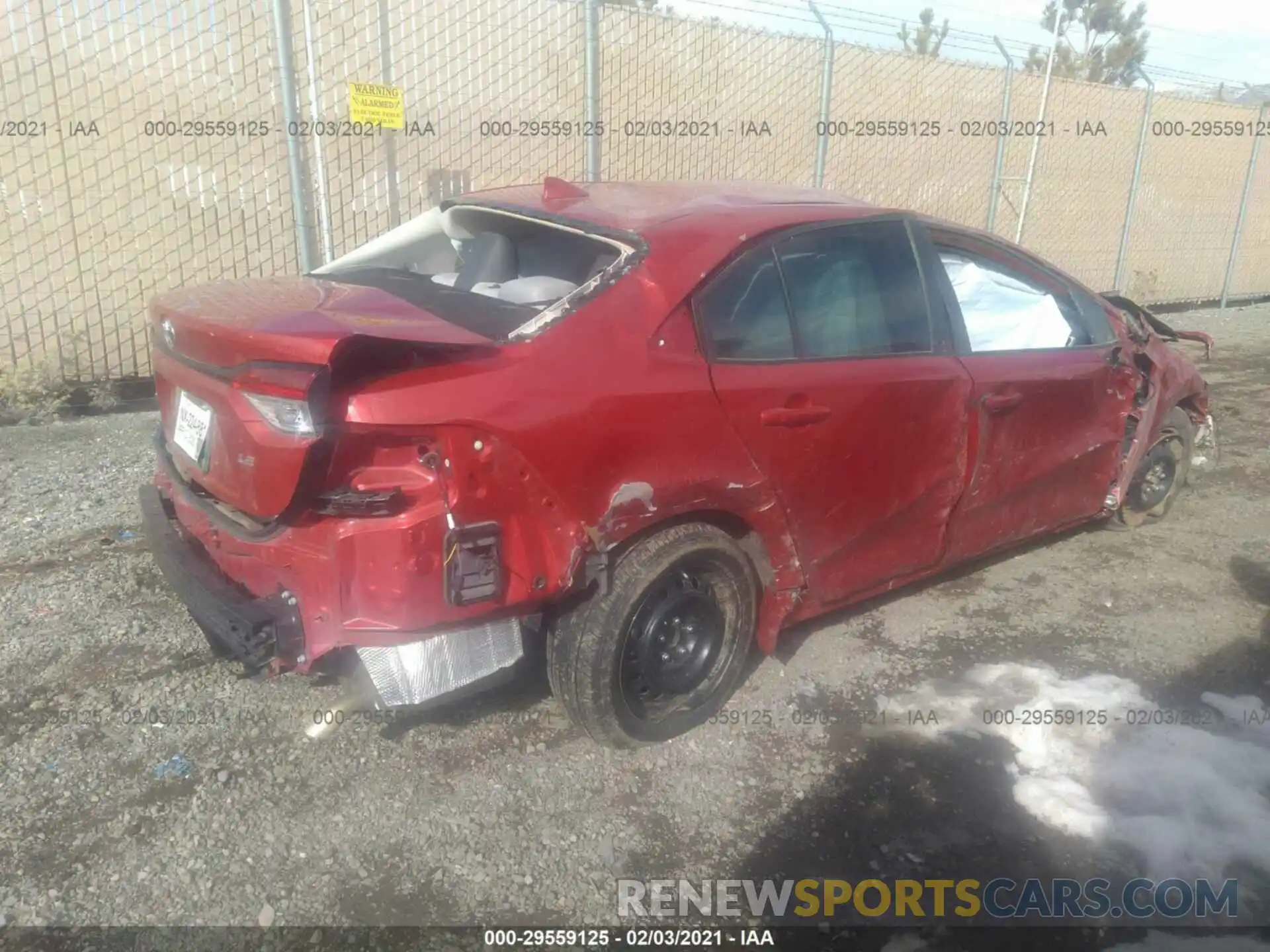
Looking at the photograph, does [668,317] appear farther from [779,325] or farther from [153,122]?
[153,122]

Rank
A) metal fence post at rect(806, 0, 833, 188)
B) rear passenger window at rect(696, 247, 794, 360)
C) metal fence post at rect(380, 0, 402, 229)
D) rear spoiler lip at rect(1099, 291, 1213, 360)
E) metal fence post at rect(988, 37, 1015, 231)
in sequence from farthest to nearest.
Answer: metal fence post at rect(988, 37, 1015, 231)
metal fence post at rect(806, 0, 833, 188)
metal fence post at rect(380, 0, 402, 229)
rear spoiler lip at rect(1099, 291, 1213, 360)
rear passenger window at rect(696, 247, 794, 360)

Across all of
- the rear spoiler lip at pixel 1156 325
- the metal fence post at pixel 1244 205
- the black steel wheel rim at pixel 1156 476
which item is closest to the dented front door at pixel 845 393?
the rear spoiler lip at pixel 1156 325

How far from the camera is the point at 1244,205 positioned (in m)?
13.7

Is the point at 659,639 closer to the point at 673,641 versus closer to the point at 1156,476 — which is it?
the point at 673,641

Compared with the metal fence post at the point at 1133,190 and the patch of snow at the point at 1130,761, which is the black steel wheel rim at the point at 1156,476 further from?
the metal fence post at the point at 1133,190

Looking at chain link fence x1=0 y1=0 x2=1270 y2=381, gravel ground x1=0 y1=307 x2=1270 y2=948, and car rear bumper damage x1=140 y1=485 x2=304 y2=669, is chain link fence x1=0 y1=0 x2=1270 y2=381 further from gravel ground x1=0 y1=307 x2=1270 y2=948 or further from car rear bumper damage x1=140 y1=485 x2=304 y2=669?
car rear bumper damage x1=140 y1=485 x2=304 y2=669

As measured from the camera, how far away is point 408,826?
8.36 ft

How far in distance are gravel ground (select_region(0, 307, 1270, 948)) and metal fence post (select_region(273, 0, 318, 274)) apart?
2.95 metres

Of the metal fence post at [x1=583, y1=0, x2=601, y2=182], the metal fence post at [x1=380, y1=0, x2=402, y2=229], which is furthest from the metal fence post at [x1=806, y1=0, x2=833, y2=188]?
the metal fence post at [x1=380, y1=0, x2=402, y2=229]

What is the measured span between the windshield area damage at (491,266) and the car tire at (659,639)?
2.54ft

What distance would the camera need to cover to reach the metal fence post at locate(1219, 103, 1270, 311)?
13.5 meters

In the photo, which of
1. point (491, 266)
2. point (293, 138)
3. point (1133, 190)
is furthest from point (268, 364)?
point (1133, 190)

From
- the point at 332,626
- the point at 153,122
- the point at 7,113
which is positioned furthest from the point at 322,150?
the point at 332,626

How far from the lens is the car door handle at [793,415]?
281cm
